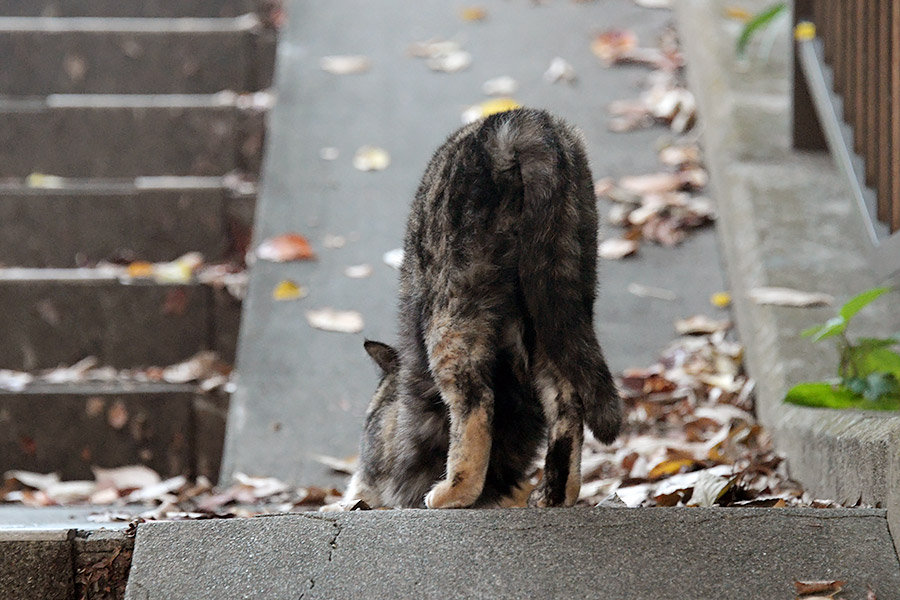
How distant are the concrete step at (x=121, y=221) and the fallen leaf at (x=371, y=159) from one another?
24.1 inches

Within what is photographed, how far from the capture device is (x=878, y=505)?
2.42 m

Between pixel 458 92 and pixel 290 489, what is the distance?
3.07 metres

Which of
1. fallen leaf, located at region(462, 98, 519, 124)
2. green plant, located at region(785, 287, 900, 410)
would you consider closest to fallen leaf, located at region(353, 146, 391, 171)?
fallen leaf, located at region(462, 98, 519, 124)

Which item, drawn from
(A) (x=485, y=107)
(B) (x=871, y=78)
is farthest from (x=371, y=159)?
(B) (x=871, y=78)

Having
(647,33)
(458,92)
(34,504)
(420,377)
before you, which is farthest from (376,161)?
(420,377)

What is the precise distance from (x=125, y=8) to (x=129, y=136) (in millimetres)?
1526

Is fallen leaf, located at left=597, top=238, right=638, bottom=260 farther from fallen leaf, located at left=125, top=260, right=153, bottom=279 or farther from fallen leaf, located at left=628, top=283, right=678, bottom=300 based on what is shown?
fallen leaf, located at left=125, top=260, right=153, bottom=279

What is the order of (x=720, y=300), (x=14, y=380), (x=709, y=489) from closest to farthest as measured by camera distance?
(x=709, y=489), (x=14, y=380), (x=720, y=300)

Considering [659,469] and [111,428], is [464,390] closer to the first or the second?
[659,469]

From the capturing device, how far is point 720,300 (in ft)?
15.3

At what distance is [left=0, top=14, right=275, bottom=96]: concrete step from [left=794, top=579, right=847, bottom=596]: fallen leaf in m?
5.04

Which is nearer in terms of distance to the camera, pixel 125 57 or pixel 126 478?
pixel 126 478

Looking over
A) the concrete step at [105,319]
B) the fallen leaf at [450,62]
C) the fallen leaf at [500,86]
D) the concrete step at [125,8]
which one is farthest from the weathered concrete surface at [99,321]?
the concrete step at [125,8]

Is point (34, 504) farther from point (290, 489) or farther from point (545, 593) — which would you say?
point (545, 593)
